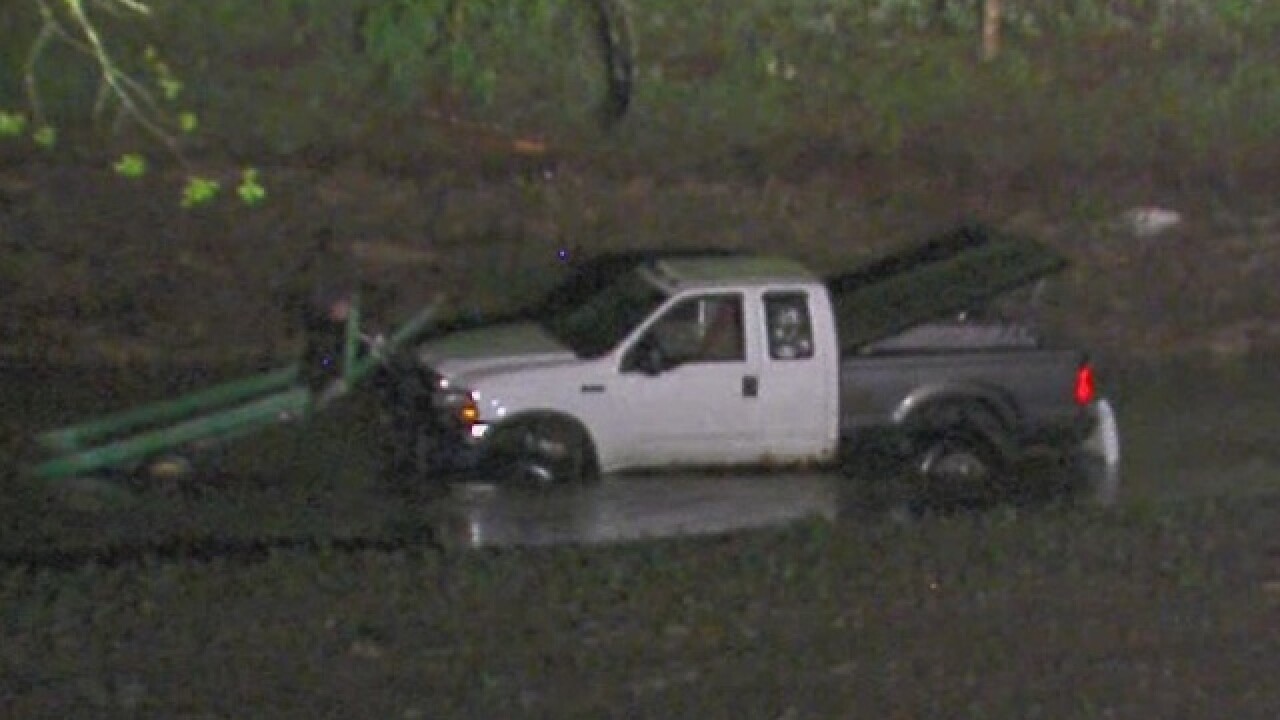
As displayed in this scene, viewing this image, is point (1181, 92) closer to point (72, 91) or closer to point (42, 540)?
point (72, 91)

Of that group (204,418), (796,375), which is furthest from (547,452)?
(204,418)

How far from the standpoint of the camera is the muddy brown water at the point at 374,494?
1705cm

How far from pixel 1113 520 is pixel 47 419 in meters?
8.96

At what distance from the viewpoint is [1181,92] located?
1236 inches

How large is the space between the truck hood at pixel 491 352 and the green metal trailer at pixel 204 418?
60 cm

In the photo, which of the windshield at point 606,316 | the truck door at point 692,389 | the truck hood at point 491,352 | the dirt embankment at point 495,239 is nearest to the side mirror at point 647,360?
the truck door at point 692,389

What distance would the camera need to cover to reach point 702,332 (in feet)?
62.7

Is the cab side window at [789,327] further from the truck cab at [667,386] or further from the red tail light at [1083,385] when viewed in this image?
the red tail light at [1083,385]

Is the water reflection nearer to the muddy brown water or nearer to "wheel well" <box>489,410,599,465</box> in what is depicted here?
the muddy brown water

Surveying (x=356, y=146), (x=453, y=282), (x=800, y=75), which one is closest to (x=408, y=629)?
(x=453, y=282)

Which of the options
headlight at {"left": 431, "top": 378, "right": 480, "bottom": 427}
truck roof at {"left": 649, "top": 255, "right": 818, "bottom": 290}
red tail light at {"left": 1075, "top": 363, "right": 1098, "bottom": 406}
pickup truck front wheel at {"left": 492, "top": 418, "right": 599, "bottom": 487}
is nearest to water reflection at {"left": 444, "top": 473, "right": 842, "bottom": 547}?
pickup truck front wheel at {"left": 492, "top": 418, "right": 599, "bottom": 487}

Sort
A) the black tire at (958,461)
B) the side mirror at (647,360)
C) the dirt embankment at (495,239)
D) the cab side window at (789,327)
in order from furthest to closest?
the dirt embankment at (495,239) → the black tire at (958,461) → the cab side window at (789,327) → the side mirror at (647,360)

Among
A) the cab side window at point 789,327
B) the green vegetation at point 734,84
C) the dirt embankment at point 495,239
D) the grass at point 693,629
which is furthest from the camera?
the green vegetation at point 734,84

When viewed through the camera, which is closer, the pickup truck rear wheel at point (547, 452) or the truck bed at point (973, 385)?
the pickup truck rear wheel at point (547, 452)
